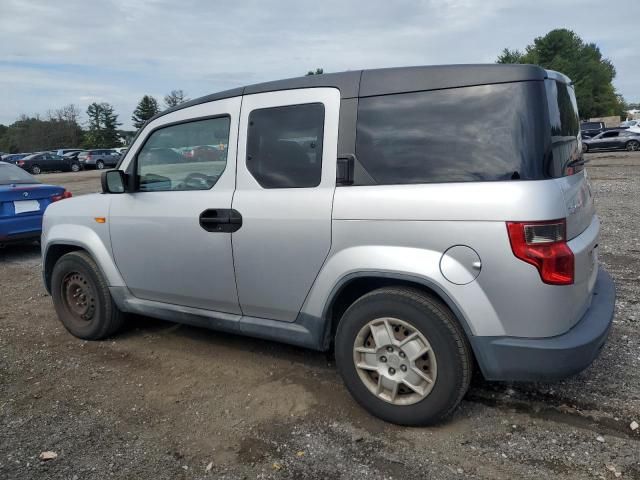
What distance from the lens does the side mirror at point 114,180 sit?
4.06m

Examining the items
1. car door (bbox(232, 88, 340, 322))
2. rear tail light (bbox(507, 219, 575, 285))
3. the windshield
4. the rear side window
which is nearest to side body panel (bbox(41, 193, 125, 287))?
car door (bbox(232, 88, 340, 322))

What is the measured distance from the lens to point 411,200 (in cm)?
283

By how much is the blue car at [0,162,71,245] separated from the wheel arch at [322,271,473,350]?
6.51 metres

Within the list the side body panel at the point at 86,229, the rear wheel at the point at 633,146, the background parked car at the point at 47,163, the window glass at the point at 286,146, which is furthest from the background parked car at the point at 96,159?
the window glass at the point at 286,146

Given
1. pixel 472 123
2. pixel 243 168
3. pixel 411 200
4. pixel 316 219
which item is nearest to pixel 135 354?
pixel 243 168

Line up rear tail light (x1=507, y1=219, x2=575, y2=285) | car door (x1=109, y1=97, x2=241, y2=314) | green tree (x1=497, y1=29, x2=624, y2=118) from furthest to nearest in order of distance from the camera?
1. green tree (x1=497, y1=29, x2=624, y2=118)
2. car door (x1=109, y1=97, x2=241, y2=314)
3. rear tail light (x1=507, y1=219, x2=575, y2=285)

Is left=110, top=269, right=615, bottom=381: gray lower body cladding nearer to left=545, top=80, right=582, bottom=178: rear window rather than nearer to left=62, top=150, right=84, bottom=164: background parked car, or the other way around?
left=545, top=80, right=582, bottom=178: rear window

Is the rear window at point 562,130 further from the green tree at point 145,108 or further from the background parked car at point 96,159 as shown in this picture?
the green tree at point 145,108

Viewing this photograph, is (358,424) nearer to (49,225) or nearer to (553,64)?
(49,225)

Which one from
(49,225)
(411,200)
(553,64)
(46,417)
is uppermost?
(553,64)

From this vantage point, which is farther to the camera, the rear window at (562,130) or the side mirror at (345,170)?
the side mirror at (345,170)

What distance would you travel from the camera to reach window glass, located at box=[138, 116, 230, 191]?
3662mm

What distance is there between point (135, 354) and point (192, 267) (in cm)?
113

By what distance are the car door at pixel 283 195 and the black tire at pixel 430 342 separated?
400 mm
